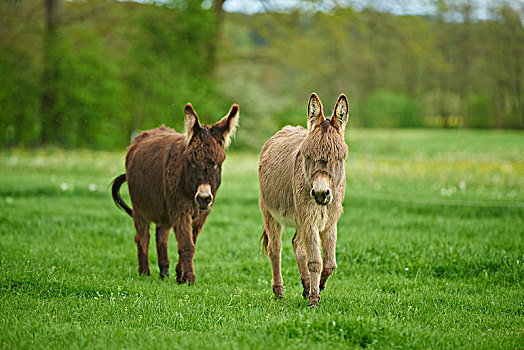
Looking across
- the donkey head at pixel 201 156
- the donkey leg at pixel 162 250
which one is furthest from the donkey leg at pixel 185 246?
the donkey leg at pixel 162 250

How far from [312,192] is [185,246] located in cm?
263

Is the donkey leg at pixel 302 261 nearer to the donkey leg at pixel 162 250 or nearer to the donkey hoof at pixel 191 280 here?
the donkey hoof at pixel 191 280

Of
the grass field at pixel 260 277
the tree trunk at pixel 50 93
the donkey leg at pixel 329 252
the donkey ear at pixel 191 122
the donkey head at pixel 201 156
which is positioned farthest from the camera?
the tree trunk at pixel 50 93

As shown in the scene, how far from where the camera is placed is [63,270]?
771cm

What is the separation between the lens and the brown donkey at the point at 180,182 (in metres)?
7.20

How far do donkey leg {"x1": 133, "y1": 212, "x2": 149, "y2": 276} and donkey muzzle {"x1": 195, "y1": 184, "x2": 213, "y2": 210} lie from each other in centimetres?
183

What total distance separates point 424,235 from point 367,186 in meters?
6.95

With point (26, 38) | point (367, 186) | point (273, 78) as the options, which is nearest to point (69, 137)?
point (26, 38)

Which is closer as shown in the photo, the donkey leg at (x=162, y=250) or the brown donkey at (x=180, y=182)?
the brown donkey at (x=180, y=182)

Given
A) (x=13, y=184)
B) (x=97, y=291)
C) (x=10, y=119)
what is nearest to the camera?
(x=97, y=291)

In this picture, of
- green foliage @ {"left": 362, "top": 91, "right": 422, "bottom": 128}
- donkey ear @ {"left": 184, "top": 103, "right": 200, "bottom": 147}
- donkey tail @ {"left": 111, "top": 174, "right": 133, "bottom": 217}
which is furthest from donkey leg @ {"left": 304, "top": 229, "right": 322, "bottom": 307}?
green foliage @ {"left": 362, "top": 91, "right": 422, "bottom": 128}

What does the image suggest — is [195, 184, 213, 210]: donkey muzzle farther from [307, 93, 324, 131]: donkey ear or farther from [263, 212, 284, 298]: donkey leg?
[307, 93, 324, 131]: donkey ear

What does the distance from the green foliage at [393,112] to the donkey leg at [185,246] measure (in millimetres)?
23489

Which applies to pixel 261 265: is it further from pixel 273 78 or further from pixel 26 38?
pixel 273 78
